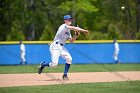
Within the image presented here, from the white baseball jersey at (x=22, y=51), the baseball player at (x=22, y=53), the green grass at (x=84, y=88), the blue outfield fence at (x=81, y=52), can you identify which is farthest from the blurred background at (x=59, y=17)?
the green grass at (x=84, y=88)

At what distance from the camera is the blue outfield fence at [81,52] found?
94.6ft

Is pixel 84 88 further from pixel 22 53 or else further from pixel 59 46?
pixel 22 53

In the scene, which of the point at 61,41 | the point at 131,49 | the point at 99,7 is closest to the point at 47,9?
the point at 99,7

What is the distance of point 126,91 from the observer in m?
11.8

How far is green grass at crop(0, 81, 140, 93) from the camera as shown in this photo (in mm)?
11872

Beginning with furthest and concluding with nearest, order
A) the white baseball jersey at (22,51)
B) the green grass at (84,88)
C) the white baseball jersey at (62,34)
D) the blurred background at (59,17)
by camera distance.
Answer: the blurred background at (59,17) → the white baseball jersey at (22,51) → the white baseball jersey at (62,34) → the green grass at (84,88)

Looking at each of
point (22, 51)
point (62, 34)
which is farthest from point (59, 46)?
point (22, 51)

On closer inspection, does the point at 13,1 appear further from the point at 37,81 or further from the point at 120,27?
the point at 37,81

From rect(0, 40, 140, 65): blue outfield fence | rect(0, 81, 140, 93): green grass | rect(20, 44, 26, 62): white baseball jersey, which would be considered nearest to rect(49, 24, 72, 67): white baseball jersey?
rect(0, 81, 140, 93): green grass

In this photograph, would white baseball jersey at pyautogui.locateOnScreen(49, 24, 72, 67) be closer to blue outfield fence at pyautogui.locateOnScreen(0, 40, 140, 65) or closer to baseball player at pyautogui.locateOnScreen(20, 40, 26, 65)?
baseball player at pyautogui.locateOnScreen(20, 40, 26, 65)

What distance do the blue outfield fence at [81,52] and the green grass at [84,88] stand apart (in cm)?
1518

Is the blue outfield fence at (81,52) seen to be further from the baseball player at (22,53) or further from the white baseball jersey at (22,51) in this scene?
the white baseball jersey at (22,51)

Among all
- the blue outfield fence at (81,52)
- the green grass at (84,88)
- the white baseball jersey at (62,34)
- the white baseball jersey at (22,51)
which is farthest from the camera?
the blue outfield fence at (81,52)

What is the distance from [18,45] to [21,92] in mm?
17414
